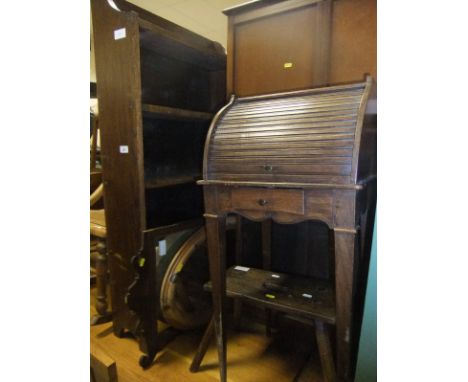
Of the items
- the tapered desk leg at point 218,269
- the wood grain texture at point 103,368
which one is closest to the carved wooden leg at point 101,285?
the tapered desk leg at point 218,269

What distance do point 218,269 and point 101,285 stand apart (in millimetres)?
1126

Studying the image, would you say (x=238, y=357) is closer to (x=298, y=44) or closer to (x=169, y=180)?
(x=169, y=180)

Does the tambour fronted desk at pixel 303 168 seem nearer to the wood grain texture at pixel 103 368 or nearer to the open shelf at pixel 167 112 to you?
the open shelf at pixel 167 112

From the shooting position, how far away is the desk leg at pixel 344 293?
117cm

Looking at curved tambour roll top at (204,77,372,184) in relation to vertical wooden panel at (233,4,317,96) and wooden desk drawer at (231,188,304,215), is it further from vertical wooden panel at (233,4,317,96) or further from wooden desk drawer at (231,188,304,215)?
vertical wooden panel at (233,4,317,96)

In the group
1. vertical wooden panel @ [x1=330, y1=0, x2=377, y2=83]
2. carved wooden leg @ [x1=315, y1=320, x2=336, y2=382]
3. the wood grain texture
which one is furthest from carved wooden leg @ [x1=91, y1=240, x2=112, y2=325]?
vertical wooden panel @ [x1=330, y1=0, x2=377, y2=83]

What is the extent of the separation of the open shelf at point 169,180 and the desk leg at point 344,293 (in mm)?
1086

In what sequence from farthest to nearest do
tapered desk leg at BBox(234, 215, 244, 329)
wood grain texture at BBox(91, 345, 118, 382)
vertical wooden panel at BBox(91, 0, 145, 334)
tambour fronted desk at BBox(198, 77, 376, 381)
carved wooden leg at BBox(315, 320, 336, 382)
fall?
tapered desk leg at BBox(234, 215, 244, 329), vertical wooden panel at BBox(91, 0, 145, 334), carved wooden leg at BBox(315, 320, 336, 382), tambour fronted desk at BBox(198, 77, 376, 381), wood grain texture at BBox(91, 345, 118, 382)

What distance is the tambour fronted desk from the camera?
3.84 feet

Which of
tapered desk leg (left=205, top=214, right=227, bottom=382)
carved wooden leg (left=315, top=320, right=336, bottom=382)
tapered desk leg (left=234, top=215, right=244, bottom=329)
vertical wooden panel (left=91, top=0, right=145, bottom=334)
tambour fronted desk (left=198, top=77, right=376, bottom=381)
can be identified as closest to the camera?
tambour fronted desk (left=198, top=77, right=376, bottom=381)

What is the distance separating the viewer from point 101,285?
2.23 meters

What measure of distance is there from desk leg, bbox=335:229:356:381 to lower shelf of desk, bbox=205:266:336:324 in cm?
7

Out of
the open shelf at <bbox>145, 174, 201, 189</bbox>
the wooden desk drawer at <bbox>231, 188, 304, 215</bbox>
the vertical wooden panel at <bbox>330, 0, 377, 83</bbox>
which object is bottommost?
the wooden desk drawer at <bbox>231, 188, 304, 215</bbox>
